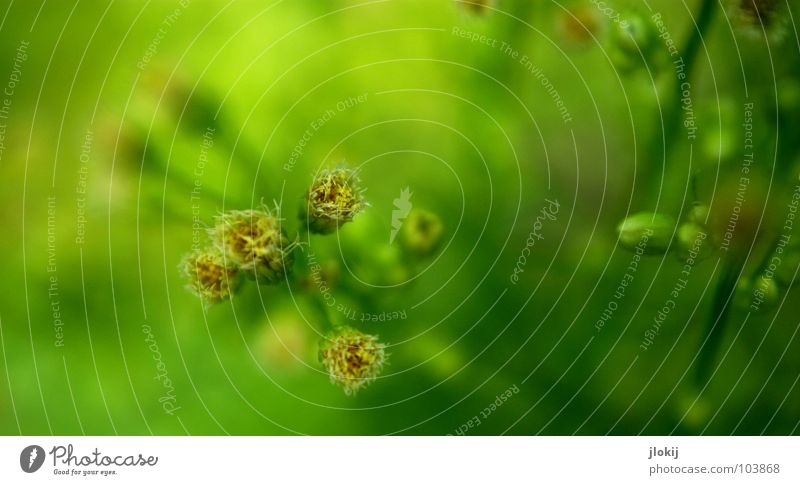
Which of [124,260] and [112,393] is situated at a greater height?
[124,260]

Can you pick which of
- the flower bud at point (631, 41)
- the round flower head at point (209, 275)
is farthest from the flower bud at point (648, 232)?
the round flower head at point (209, 275)

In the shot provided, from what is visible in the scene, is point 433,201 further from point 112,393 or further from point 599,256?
point 112,393

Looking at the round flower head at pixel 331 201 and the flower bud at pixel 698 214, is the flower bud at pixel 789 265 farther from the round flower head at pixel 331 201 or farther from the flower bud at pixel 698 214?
the round flower head at pixel 331 201

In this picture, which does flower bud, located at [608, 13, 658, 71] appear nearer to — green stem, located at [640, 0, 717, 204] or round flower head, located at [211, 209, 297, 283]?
green stem, located at [640, 0, 717, 204]

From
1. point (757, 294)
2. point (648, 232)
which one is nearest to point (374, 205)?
point (648, 232)
